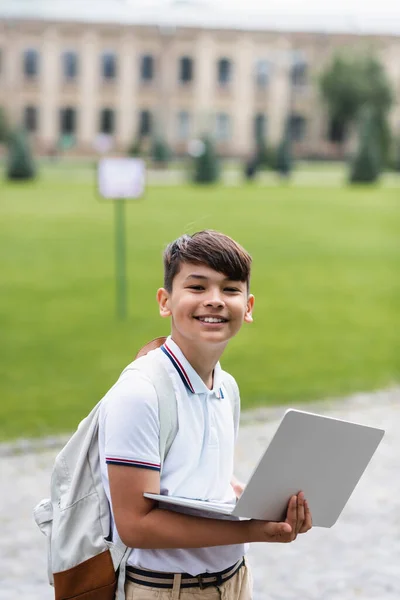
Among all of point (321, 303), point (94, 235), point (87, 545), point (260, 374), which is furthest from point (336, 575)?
point (94, 235)

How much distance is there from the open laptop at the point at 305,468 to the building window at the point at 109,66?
204 feet

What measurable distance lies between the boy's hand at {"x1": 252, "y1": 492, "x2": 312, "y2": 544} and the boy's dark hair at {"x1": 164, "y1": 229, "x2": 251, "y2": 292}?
1.34 feet

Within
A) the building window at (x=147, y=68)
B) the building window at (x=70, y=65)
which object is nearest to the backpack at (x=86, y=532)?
the building window at (x=147, y=68)

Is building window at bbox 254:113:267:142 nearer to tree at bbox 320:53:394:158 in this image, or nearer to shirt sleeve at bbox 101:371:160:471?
tree at bbox 320:53:394:158

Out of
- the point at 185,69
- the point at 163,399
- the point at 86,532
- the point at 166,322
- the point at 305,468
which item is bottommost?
the point at 166,322

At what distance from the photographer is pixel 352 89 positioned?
61875mm

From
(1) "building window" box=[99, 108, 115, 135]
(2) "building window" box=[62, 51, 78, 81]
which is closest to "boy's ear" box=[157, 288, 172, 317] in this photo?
(1) "building window" box=[99, 108, 115, 135]

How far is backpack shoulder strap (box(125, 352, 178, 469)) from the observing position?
1747 mm

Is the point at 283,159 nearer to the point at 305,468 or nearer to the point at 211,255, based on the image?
the point at 211,255

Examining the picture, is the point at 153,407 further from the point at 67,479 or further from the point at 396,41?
the point at 396,41

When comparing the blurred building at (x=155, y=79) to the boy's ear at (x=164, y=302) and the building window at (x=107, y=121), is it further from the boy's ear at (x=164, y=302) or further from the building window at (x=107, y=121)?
the boy's ear at (x=164, y=302)

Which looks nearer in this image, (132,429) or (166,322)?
(132,429)

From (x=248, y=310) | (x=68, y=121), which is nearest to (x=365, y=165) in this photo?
(x=68, y=121)

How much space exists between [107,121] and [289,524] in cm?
6140
